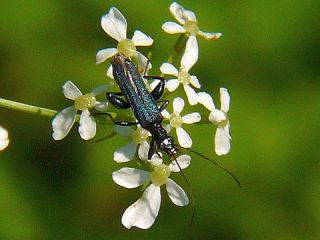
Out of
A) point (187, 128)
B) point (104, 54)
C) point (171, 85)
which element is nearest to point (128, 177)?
point (171, 85)

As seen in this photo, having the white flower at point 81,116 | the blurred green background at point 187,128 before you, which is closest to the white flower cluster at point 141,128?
the white flower at point 81,116

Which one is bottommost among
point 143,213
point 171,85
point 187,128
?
point 187,128

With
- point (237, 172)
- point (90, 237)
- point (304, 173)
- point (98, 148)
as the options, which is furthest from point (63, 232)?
point (304, 173)

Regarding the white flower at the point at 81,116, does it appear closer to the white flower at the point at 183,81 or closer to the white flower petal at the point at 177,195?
the white flower at the point at 183,81

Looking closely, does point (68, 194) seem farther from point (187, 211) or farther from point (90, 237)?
point (187, 211)

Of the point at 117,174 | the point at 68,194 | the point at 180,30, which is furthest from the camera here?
the point at 68,194

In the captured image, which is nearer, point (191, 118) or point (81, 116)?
point (81, 116)

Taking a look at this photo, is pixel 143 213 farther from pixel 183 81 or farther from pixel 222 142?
pixel 183 81
